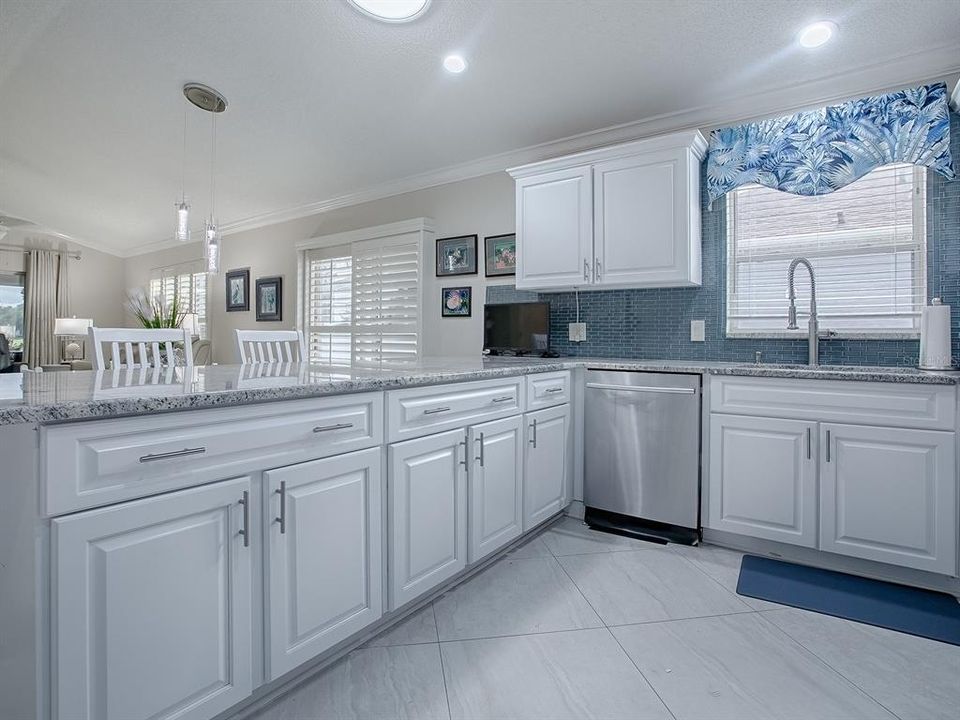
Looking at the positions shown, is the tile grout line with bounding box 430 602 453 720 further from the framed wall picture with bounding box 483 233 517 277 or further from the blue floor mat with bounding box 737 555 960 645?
the framed wall picture with bounding box 483 233 517 277

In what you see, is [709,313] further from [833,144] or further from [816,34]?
[816,34]

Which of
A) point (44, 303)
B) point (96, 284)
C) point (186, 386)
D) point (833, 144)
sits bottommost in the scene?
point (186, 386)

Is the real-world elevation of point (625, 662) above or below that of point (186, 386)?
below

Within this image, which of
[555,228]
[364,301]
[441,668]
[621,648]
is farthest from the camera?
[364,301]

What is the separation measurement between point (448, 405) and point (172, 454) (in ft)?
3.15

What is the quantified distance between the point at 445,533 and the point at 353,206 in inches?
145

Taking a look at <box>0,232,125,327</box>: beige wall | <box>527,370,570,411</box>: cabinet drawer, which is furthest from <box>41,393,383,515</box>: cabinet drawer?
<box>0,232,125,327</box>: beige wall

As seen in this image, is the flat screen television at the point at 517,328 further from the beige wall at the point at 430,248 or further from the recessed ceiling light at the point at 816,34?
the recessed ceiling light at the point at 816,34

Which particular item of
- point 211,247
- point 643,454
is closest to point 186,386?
point 211,247

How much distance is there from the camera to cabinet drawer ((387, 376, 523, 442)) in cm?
170

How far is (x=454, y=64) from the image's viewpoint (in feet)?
9.11

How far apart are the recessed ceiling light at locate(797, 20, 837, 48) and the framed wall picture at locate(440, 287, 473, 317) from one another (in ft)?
7.84

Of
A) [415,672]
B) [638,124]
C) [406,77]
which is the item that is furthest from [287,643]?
[638,124]

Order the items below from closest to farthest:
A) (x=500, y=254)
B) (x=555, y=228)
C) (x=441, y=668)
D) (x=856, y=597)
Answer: (x=441, y=668) → (x=856, y=597) → (x=555, y=228) → (x=500, y=254)
